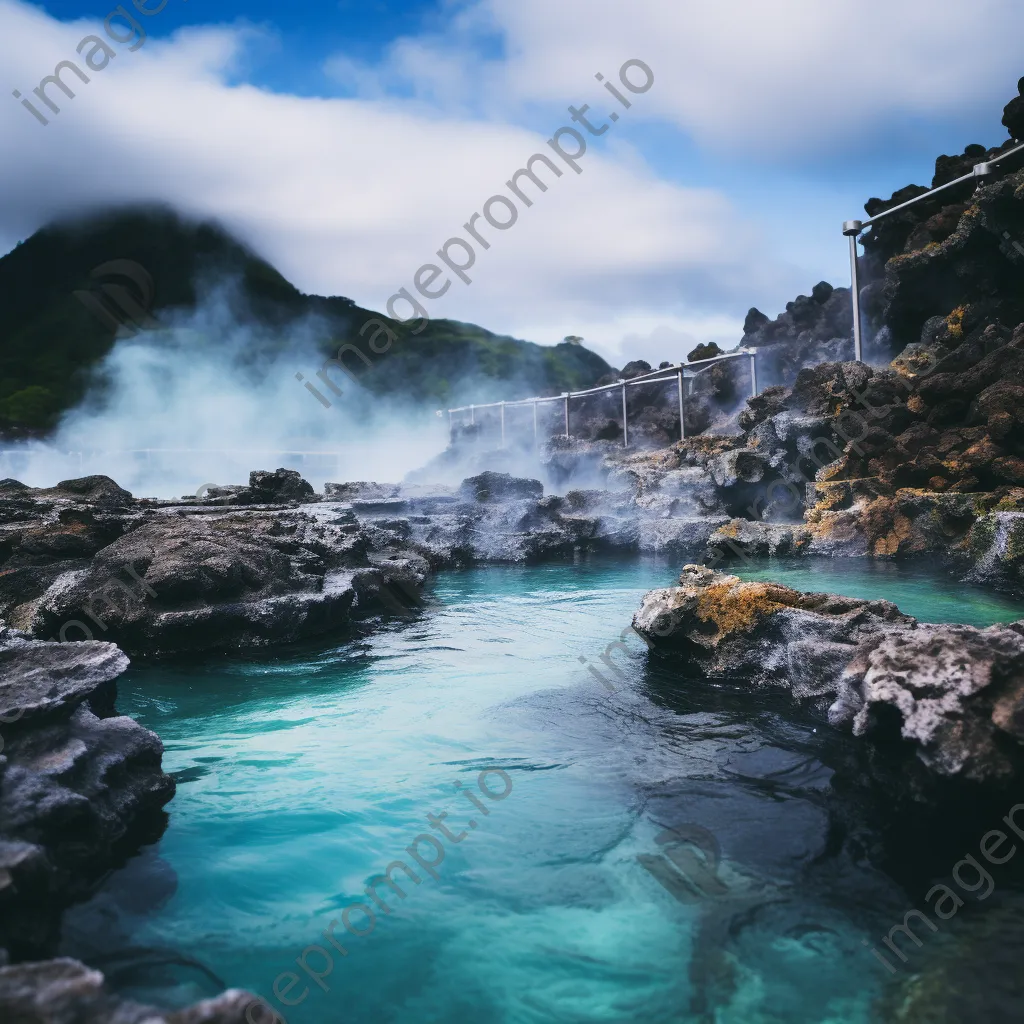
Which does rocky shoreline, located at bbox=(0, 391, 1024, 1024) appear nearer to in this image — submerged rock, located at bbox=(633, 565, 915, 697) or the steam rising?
submerged rock, located at bbox=(633, 565, 915, 697)

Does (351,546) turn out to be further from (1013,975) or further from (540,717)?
(1013,975)

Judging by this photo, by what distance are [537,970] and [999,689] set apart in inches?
73.7

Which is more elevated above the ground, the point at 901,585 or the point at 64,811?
the point at 64,811

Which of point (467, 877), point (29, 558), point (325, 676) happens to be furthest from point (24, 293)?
point (467, 877)

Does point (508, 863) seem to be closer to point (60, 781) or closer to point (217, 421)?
point (60, 781)

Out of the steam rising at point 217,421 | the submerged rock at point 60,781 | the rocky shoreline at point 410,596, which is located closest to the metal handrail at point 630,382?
the rocky shoreline at point 410,596

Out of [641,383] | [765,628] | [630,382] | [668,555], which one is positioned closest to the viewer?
[765,628]

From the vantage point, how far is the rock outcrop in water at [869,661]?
8.09 ft

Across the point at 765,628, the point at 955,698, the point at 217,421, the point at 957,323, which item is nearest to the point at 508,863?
the point at 955,698

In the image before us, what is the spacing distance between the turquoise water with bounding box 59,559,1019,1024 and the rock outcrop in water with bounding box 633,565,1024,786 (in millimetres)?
277

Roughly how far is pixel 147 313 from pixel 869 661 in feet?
197

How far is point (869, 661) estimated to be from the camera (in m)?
3.13

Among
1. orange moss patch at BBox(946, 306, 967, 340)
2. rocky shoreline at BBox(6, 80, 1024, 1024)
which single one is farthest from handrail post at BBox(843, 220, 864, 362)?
orange moss patch at BBox(946, 306, 967, 340)

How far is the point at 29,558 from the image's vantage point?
696 centimetres
